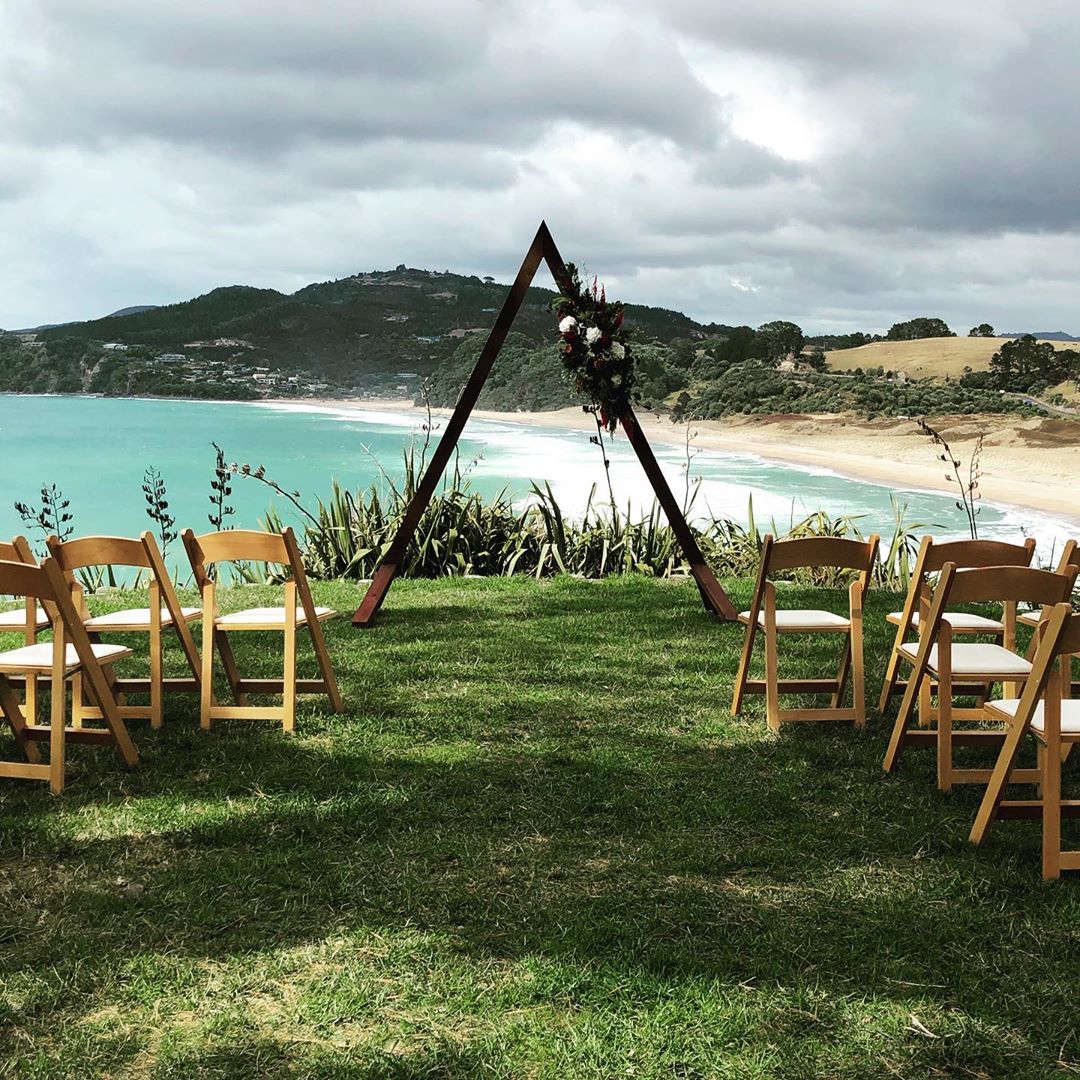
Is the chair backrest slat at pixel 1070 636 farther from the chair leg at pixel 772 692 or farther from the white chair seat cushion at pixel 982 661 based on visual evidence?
the chair leg at pixel 772 692

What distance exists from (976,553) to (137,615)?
3918 mm

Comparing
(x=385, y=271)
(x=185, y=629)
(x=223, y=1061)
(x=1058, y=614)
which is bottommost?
(x=223, y=1061)

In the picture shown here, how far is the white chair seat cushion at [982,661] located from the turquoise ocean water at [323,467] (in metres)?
6.24

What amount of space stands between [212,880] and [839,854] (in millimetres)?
2069

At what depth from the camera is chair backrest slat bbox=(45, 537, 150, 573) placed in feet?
14.9

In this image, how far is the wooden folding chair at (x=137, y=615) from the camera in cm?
464

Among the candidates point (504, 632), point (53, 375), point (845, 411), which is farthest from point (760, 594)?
point (53, 375)

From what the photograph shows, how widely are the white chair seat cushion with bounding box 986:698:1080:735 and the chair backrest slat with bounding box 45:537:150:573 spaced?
11.2ft

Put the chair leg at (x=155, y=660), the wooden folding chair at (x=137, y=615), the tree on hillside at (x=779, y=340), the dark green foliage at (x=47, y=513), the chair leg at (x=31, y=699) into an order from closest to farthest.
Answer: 1. the wooden folding chair at (x=137, y=615)
2. the chair leg at (x=31, y=699)
3. the chair leg at (x=155, y=660)
4. the dark green foliage at (x=47, y=513)
5. the tree on hillside at (x=779, y=340)

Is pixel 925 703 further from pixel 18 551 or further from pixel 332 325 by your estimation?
pixel 332 325

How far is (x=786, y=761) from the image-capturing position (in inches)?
185

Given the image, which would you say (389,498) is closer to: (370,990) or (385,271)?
(370,990)

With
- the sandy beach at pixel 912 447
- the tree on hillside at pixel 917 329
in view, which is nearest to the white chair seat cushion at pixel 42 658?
the sandy beach at pixel 912 447

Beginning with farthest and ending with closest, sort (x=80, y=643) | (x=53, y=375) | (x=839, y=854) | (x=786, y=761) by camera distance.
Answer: (x=53, y=375)
(x=786, y=761)
(x=80, y=643)
(x=839, y=854)
